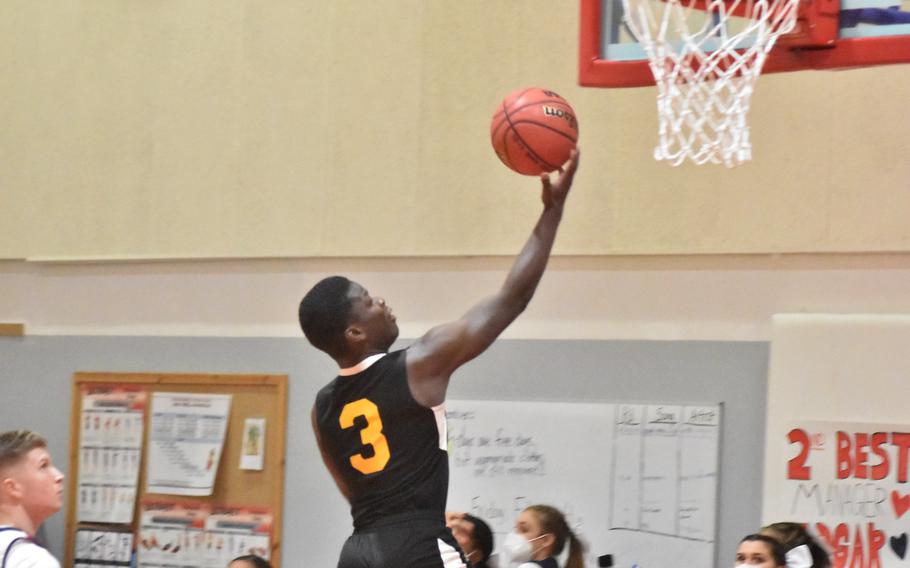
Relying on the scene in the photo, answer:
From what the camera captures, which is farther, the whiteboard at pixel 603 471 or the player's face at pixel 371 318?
the whiteboard at pixel 603 471

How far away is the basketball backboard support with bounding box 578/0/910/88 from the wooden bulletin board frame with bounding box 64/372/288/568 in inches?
119

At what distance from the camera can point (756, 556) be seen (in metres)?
5.18

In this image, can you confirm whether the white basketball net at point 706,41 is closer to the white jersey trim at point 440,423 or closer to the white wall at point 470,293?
the white wall at point 470,293

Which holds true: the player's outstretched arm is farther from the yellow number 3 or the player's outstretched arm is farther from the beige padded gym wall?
the beige padded gym wall

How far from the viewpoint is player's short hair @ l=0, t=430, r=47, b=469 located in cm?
353

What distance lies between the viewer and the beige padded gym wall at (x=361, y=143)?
6.36 metres

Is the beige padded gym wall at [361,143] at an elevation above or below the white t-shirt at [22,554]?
above

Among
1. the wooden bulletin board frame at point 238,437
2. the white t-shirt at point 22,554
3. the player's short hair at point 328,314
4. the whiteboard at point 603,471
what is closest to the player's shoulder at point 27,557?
the white t-shirt at point 22,554

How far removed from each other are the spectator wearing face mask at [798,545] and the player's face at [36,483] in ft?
9.97

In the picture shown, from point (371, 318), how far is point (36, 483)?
103 centimetres

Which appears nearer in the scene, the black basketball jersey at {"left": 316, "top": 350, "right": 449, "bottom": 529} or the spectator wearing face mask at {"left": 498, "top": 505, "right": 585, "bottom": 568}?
the black basketball jersey at {"left": 316, "top": 350, "right": 449, "bottom": 529}

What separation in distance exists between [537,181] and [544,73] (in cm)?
58

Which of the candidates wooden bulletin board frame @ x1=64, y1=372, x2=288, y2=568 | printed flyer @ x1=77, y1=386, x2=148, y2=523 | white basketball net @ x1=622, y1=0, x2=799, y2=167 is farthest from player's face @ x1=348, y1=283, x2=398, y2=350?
printed flyer @ x1=77, y1=386, x2=148, y2=523

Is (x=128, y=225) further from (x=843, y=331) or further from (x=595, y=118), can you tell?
(x=843, y=331)
